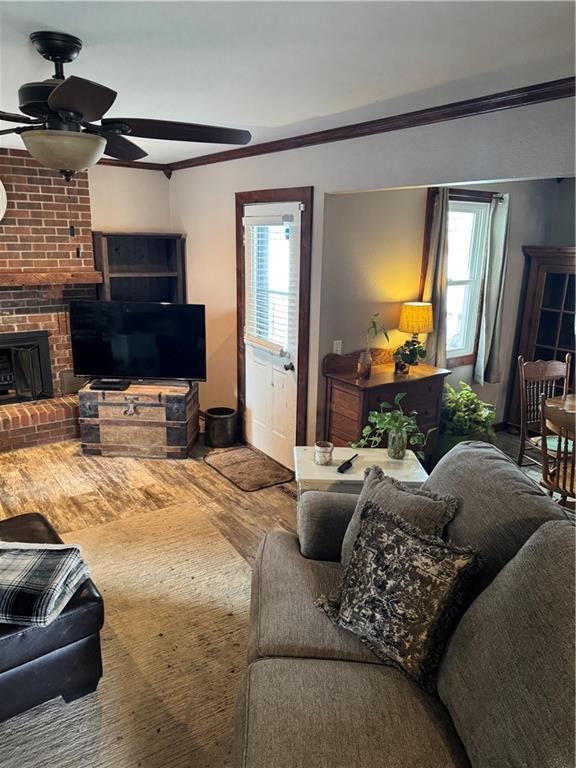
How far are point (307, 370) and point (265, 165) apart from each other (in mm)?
1598

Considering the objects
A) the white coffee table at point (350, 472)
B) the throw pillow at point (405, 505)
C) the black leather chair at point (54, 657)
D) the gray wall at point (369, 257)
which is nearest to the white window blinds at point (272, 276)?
the gray wall at point (369, 257)

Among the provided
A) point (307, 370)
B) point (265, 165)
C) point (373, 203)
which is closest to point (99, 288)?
point (265, 165)

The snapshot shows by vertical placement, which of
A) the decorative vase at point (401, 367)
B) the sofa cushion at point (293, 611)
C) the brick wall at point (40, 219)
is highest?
the brick wall at point (40, 219)

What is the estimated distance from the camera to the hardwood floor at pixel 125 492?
137 inches

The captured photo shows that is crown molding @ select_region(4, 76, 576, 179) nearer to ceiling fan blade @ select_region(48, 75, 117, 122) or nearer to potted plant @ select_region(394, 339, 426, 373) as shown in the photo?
potted plant @ select_region(394, 339, 426, 373)

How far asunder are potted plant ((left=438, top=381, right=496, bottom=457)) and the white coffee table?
4.74 ft

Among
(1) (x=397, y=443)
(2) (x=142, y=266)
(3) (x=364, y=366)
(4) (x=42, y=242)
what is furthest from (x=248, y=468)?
(4) (x=42, y=242)

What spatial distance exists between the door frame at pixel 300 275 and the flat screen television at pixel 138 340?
16.3 inches

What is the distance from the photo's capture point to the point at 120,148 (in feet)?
7.65

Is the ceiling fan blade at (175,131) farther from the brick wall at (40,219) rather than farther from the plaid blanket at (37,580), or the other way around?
the brick wall at (40,219)

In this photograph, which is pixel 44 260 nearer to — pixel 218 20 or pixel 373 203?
pixel 373 203

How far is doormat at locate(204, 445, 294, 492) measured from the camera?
4.07 metres

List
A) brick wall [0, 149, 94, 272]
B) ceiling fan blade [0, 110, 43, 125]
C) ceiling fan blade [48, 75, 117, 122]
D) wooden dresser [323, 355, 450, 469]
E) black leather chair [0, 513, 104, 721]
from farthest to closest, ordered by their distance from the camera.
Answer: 1. brick wall [0, 149, 94, 272]
2. wooden dresser [323, 355, 450, 469]
3. black leather chair [0, 513, 104, 721]
4. ceiling fan blade [0, 110, 43, 125]
5. ceiling fan blade [48, 75, 117, 122]

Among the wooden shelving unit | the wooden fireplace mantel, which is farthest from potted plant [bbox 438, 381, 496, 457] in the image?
the wooden fireplace mantel
